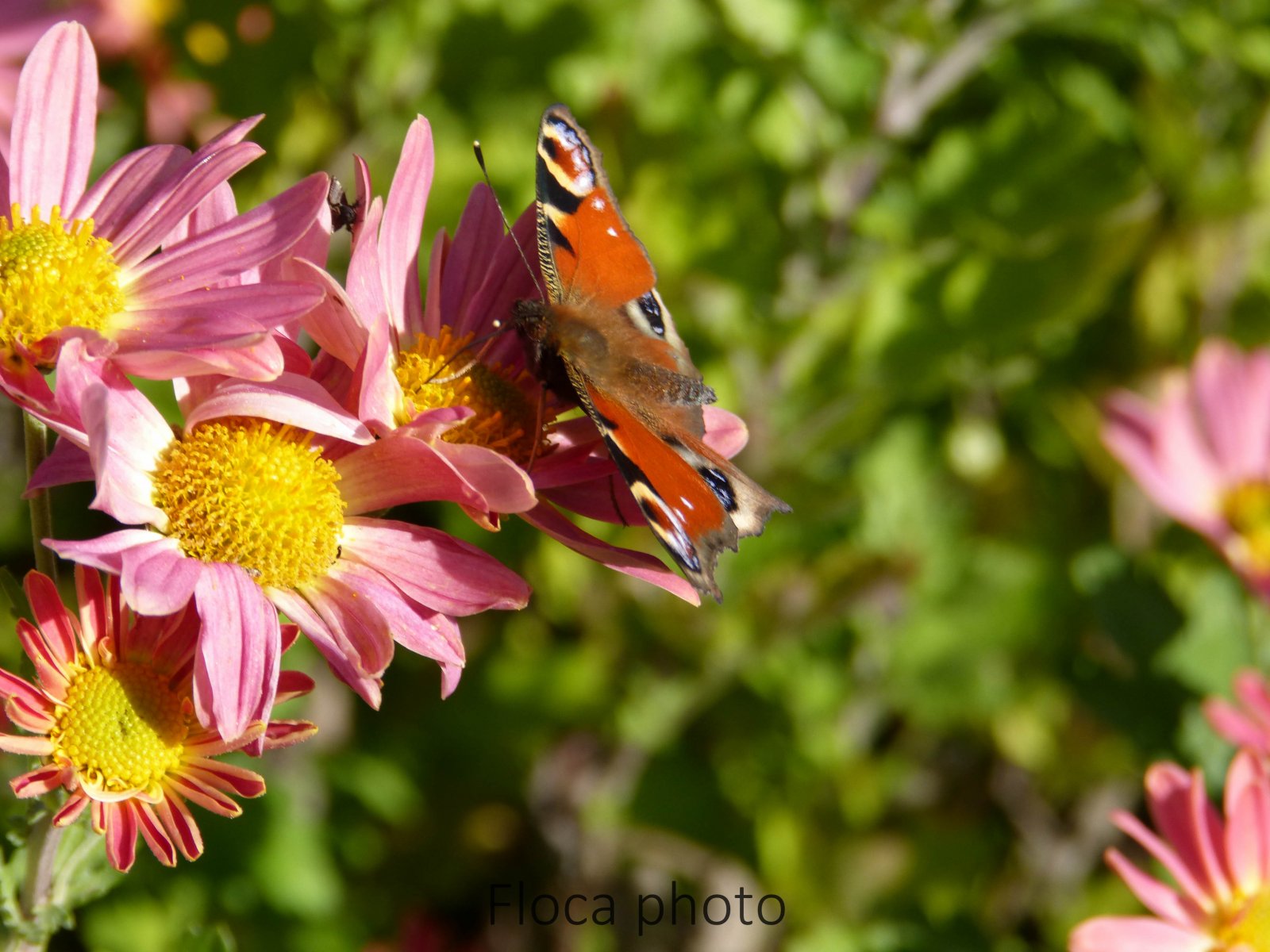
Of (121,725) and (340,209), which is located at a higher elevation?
(340,209)

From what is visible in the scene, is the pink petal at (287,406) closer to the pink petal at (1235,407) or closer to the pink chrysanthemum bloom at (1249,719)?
the pink chrysanthemum bloom at (1249,719)

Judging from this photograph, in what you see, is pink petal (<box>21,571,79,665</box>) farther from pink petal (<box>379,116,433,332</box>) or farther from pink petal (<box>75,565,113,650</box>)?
pink petal (<box>379,116,433,332</box>)

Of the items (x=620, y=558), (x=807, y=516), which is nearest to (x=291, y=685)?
(x=620, y=558)

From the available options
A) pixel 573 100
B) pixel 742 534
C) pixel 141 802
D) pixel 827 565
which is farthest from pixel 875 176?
pixel 141 802

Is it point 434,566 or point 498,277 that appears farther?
point 498,277

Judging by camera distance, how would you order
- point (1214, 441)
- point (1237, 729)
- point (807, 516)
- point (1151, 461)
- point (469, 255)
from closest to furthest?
1. point (469, 255)
2. point (1237, 729)
3. point (807, 516)
4. point (1151, 461)
5. point (1214, 441)

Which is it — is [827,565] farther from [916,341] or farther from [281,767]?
[281,767]

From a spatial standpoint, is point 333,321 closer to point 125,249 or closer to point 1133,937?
point 125,249
